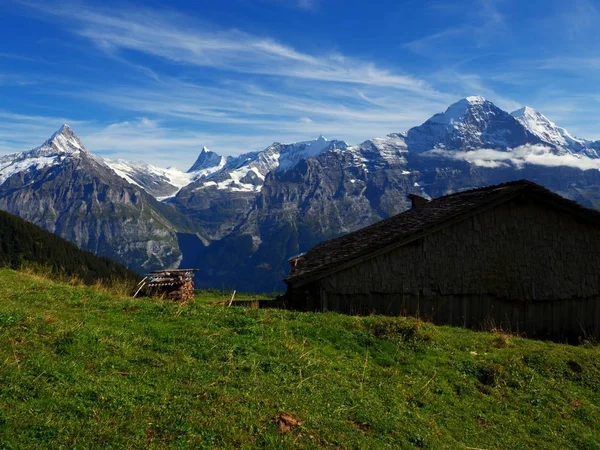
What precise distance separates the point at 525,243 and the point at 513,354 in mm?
9020

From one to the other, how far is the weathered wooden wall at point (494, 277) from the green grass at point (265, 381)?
17.0 ft

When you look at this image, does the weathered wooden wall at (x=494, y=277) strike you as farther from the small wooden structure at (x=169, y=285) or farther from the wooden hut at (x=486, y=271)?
the small wooden structure at (x=169, y=285)

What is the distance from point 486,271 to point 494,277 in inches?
18.6

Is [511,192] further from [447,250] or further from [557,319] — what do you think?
[557,319]

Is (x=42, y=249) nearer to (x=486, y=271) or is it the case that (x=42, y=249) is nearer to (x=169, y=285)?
(x=169, y=285)

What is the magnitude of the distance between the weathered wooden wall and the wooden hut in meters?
0.04

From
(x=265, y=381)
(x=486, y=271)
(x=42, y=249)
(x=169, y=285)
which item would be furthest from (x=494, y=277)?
(x=42, y=249)

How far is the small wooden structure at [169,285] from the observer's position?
2730 centimetres

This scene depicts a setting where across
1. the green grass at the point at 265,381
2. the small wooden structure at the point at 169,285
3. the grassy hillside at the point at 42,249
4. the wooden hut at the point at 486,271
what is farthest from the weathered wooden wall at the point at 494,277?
the grassy hillside at the point at 42,249

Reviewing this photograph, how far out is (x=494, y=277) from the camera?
21.9m

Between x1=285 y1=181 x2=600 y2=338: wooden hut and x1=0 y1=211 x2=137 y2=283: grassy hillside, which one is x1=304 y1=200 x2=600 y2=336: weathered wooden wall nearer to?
x1=285 y1=181 x2=600 y2=338: wooden hut

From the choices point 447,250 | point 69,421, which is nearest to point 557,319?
point 447,250

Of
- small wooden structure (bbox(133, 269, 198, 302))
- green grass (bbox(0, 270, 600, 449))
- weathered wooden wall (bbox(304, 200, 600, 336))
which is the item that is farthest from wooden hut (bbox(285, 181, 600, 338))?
small wooden structure (bbox(133, 269, 198, 302))

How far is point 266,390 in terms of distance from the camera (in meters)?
10.0
